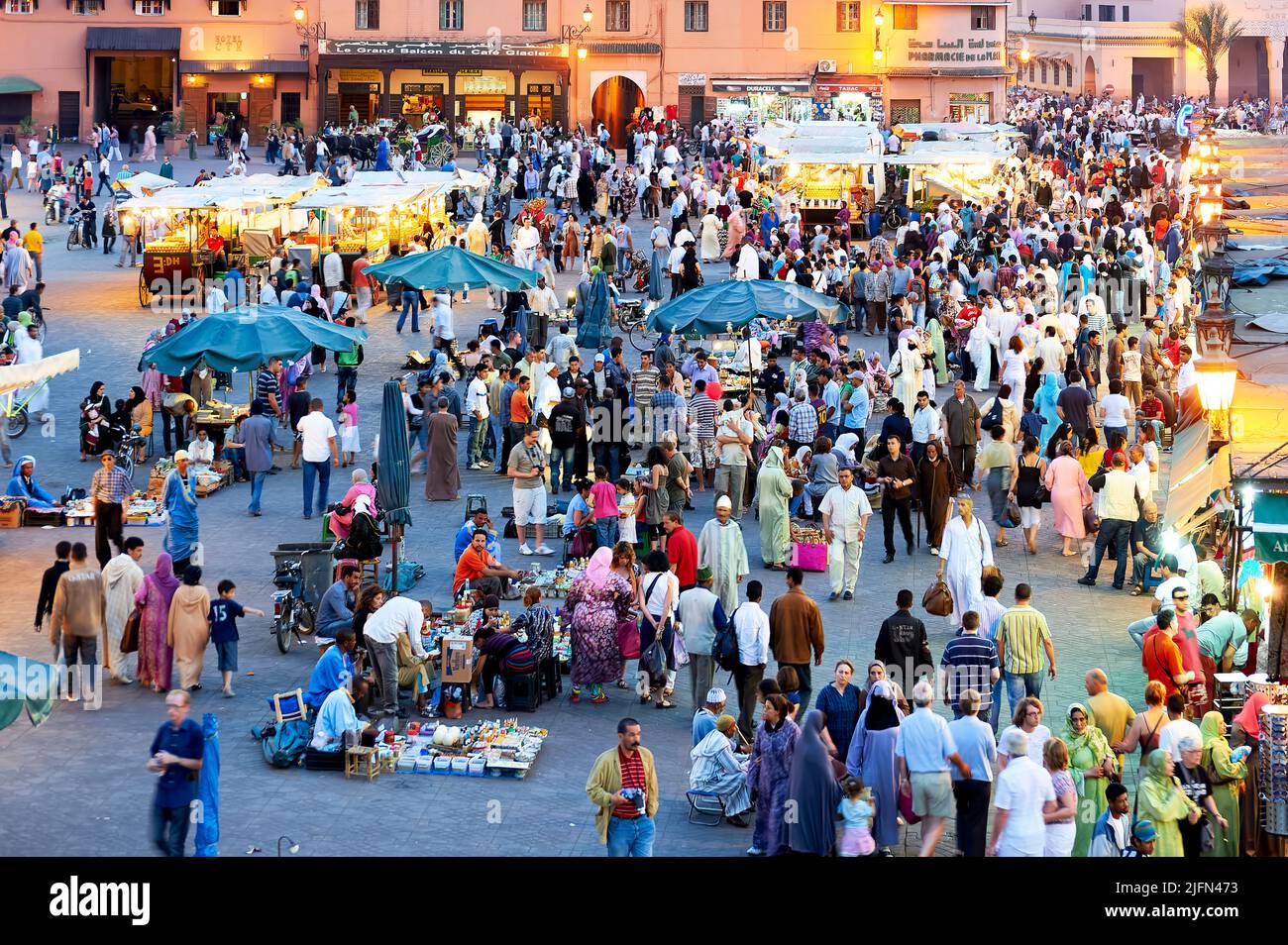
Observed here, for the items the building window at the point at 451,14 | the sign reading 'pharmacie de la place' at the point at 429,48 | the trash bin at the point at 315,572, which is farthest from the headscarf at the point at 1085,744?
the building window at the point at 451,14

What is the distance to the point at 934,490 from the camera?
18.3 meters

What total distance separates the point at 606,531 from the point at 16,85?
45.4m

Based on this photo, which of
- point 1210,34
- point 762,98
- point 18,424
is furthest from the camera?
point 1210,34

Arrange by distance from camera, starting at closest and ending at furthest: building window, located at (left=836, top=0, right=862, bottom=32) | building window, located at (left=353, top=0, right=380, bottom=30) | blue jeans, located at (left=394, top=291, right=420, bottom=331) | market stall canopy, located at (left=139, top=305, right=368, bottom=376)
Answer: market stall canopy, located at (left=139, top=305, right=368, bottom=376) < blue jeans, located at (left=394, top=291, right=420, bottom=331) < building window, located at (left=353, top=0, right=380, bottom=30) < building window, located at (left=836, top=0, right=862, bottom=32)

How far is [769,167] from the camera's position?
42.6 metres

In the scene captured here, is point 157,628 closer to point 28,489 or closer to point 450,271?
point 28,489

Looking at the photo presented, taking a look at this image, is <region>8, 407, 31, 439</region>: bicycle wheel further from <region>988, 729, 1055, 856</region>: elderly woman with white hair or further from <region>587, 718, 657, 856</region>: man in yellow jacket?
<region>988, 729, 1055, 856</region>: elderly woman with white hair

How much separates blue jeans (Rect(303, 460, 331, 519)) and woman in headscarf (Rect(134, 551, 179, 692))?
16.1 ft

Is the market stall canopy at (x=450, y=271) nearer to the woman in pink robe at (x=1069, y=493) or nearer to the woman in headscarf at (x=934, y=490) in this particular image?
the woman in headscarf at (x=934, y=490)

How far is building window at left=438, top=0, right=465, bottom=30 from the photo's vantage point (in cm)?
6012

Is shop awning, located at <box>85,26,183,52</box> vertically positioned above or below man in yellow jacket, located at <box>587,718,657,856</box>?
above

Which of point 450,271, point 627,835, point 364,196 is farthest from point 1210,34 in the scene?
point 627,835

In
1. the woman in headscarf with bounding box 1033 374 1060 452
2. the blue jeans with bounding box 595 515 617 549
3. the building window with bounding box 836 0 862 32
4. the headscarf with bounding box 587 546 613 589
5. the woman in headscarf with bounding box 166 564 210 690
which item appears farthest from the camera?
the building window with bounding box 836 0 862 32

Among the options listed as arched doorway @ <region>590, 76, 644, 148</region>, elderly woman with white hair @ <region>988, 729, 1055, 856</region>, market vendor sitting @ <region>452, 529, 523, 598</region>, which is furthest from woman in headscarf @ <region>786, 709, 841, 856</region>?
arched doorway @ <region>590, 76, 644, 148</region>
